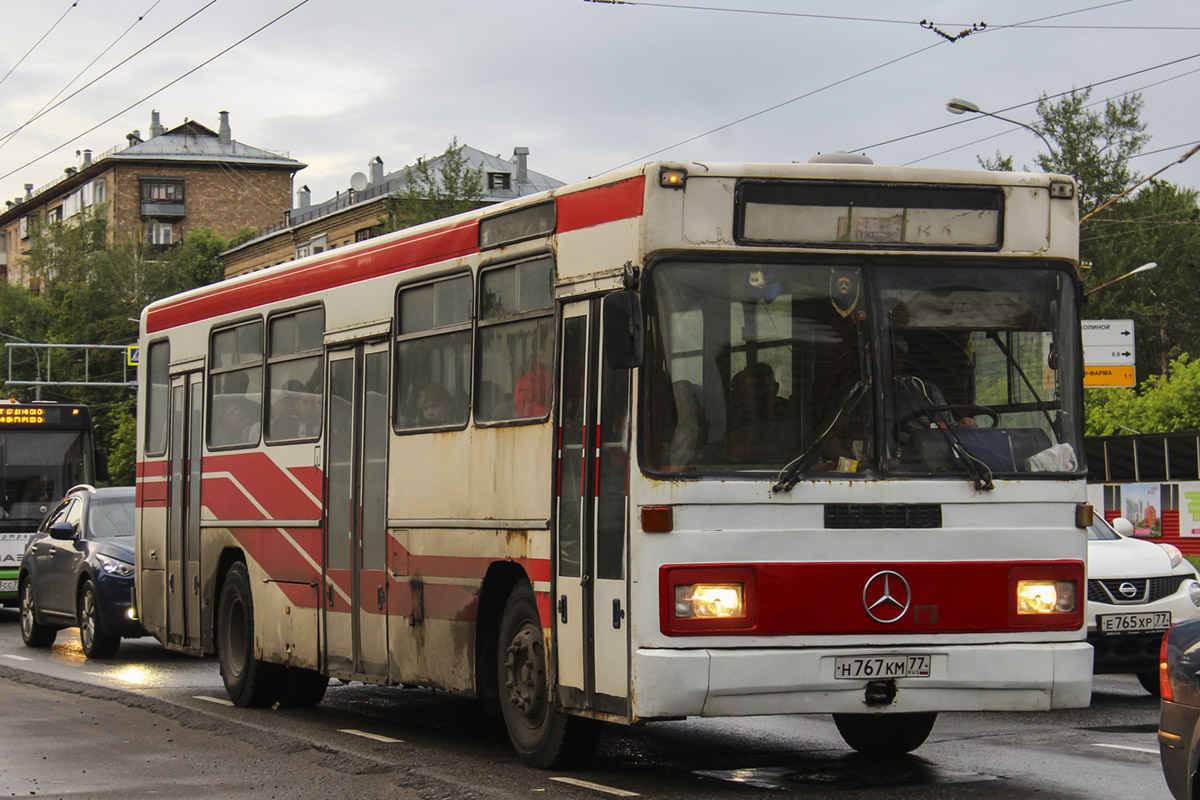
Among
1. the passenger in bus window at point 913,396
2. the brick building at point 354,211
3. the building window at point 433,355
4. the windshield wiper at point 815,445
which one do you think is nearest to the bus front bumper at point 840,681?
the windshield wiper at point 815,445

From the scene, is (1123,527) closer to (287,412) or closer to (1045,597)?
(1045,597)

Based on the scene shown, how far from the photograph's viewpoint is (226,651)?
13688 mm

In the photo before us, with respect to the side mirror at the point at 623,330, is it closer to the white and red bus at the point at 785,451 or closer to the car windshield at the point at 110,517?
the white and red bus at the point at 785,451

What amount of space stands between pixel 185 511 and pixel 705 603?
753 centimetres

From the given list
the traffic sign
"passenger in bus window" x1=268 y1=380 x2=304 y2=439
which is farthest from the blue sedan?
the traffic sign

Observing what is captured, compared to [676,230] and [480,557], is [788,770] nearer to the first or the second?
[480,557]

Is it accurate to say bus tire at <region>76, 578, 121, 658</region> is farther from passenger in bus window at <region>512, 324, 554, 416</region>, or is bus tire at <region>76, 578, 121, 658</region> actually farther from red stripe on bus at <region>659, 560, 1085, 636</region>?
red stripe on bus at <region>659, 560, 1085, 636</region>

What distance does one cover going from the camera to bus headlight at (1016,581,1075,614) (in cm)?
849

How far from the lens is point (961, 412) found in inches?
333

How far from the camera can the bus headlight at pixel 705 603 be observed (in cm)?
812

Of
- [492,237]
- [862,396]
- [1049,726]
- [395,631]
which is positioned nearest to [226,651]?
[395,631]

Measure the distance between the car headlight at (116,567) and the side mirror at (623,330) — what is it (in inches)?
450

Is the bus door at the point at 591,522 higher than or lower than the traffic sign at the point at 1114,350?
lower

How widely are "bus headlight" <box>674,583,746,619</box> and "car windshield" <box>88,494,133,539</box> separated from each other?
12289mm
